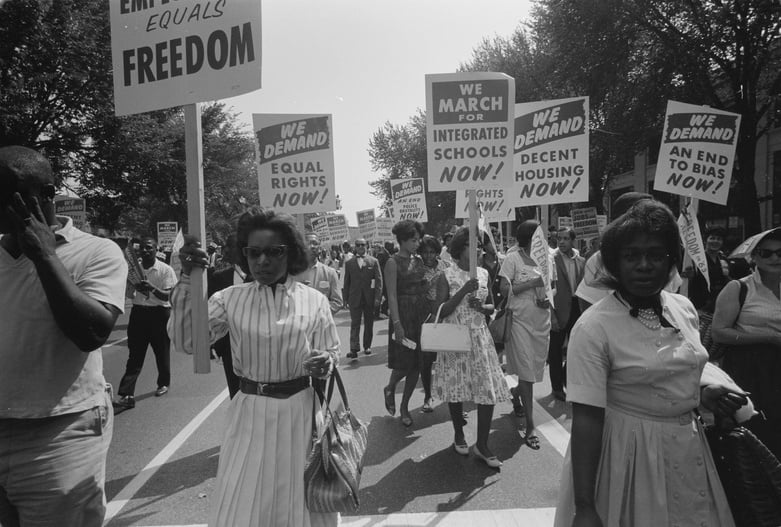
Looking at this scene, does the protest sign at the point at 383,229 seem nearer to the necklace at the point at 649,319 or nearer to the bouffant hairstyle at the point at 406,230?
the bouffant hairstyle at the point at 406,230

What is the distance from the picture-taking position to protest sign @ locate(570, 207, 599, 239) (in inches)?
467

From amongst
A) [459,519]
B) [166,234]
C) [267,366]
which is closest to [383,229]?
[166,234]

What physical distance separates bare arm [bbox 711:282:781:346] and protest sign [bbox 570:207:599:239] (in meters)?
8.19

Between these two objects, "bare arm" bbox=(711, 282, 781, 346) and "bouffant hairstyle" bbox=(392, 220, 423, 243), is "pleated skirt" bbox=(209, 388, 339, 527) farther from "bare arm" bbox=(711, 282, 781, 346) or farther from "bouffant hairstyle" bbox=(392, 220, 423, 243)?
"bouffant hairstyle" bbox=(392, 220, 423, 243)

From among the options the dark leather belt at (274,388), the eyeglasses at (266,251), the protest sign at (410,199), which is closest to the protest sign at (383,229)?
the protest sign at (410,199)

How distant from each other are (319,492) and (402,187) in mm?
14687

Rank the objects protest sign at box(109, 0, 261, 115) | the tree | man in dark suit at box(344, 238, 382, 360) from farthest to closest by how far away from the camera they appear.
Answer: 1. the tree
2. man in dark suit at box(344, 238, 382, 360)
3. protest sign at box(109, 0, 261, 115)

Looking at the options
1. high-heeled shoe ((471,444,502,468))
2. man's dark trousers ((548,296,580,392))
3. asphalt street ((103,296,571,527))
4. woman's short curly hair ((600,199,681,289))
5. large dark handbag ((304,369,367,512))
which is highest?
woman's short curly hair ((600,199,681,289))

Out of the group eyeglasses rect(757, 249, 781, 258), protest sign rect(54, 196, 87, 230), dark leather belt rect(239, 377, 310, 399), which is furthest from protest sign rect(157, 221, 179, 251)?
eyeglasses rect(757, 249, 781, 258)

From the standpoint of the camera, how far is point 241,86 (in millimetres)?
3260

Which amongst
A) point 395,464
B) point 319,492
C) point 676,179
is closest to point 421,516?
point 395,464

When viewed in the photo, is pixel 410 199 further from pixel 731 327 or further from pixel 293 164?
pixel 731 327

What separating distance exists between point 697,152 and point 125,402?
7293 millimetres

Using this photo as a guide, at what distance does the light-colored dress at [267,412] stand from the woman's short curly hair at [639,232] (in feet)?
4.41
